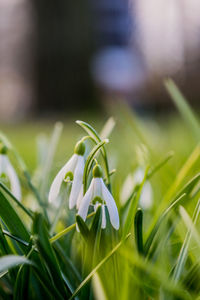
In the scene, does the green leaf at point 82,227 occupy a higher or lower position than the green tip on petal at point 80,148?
lower

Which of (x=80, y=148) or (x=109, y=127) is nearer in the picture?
(x=80, y=148)

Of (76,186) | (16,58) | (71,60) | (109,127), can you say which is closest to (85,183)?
(76,186)

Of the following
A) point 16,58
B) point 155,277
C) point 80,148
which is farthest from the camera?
point 16,58

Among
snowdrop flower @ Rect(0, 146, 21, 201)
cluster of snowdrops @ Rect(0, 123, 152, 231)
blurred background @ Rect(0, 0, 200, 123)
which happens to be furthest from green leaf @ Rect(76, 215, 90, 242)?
blurred background @ Rect(0, 0, 200, 123)

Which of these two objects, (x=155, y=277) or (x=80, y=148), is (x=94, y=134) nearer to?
(x=80, y=148)

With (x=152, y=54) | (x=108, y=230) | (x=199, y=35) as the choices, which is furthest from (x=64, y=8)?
(x=108, y=230)

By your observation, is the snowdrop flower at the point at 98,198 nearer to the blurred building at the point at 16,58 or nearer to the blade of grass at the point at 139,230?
the blade of grass at the point at 139,230

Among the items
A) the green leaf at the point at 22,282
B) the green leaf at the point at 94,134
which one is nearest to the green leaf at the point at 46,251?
A: the green leaf at the point at 22,282
